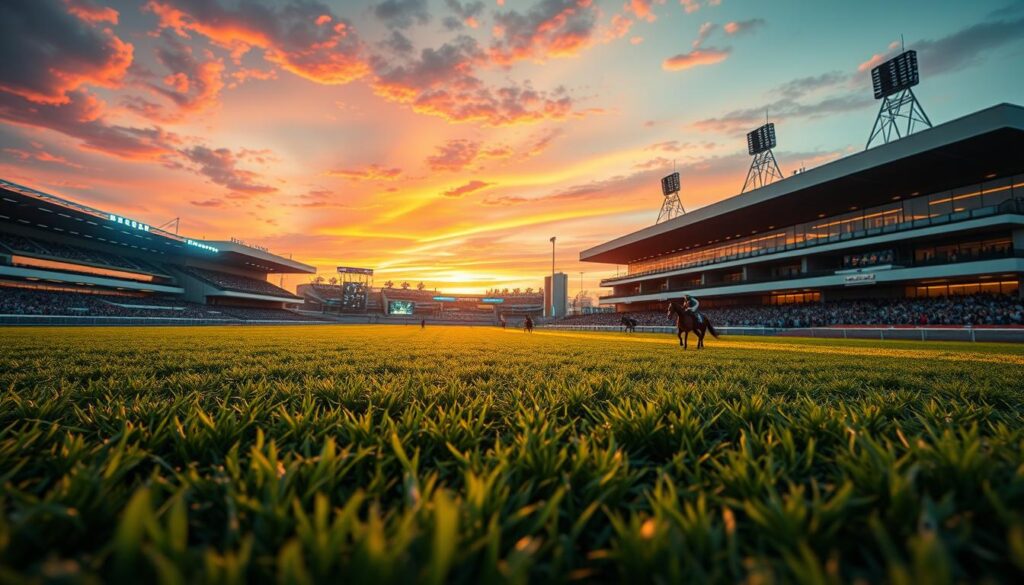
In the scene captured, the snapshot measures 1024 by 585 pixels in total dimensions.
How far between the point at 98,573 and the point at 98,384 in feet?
16.6

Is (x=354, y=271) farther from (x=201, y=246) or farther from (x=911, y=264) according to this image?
(x=911, y=264)

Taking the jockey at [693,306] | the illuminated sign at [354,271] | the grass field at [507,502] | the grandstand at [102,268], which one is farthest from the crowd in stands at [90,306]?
the illuminated sign at [354,271]

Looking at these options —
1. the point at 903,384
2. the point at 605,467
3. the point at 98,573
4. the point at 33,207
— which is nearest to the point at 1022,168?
the point at 903,384

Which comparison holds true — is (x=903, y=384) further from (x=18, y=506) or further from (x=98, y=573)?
(x=18, y=506)

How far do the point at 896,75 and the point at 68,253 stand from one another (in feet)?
314

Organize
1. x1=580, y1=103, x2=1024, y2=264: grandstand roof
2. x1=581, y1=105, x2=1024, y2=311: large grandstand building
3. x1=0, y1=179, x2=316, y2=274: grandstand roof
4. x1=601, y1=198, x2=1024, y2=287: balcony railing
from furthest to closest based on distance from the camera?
x1=0, y1=179, x2=316, y2=274: grandstand roof, x1=601, y1=198, x2=1024, y2=287: balcony railing, x1=581, y1=105, x2=1024, y2=311: large grandstand building, x1=580, y1=103, x2=1024, y2=264: grandstand roof

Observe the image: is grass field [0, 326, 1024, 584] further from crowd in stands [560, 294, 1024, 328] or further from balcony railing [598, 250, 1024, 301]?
balcony railing [598, 250, 1024, 301]

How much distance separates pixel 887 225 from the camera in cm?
3859

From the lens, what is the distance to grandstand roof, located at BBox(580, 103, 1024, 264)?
2659cm

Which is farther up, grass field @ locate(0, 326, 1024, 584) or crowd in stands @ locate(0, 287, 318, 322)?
crowd in stands @ locate(0, 287, 318, 322)

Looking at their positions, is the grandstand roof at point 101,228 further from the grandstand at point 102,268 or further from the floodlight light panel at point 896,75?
the floodlight light panel at point 896,75

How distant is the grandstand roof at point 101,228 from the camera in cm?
3700

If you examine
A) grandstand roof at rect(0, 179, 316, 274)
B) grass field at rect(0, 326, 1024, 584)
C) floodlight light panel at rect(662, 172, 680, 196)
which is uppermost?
floodlight light panel at rect(662, 172, 680, 196)

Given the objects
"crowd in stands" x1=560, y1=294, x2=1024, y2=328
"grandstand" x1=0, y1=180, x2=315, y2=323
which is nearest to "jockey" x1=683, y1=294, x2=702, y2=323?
"crowd in stands" x1=560, y1=294, x2=1024, y2=328
